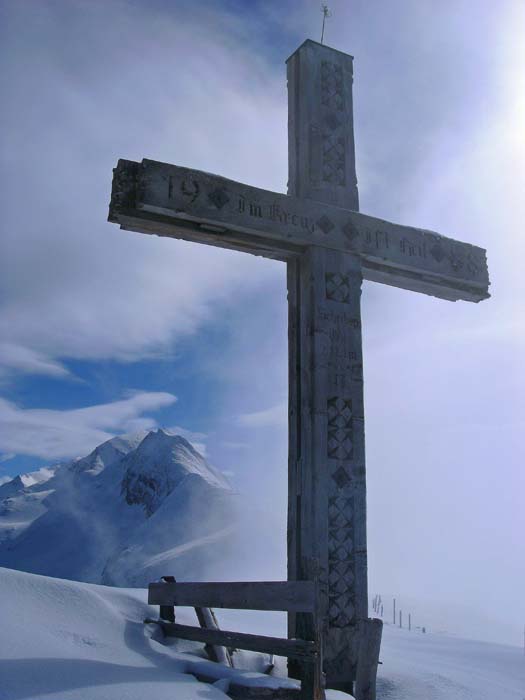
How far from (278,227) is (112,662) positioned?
4198 millimetres

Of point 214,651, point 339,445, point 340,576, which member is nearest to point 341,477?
point 339,445

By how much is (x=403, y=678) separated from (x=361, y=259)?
4184 mm

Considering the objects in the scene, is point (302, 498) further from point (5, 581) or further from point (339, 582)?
point (5, 581)

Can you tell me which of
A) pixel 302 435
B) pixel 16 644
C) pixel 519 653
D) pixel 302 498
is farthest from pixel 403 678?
pixel 519 653

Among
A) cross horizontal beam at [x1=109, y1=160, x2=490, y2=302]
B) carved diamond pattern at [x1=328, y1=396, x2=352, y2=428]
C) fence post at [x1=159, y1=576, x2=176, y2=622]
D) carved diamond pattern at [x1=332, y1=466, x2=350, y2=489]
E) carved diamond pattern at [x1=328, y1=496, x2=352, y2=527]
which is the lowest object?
fence post at [x1=159, y1=576, x2=176, y2=622]

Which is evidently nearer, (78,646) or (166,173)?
(78,646)

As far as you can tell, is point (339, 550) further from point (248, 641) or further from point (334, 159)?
point (334, 159)

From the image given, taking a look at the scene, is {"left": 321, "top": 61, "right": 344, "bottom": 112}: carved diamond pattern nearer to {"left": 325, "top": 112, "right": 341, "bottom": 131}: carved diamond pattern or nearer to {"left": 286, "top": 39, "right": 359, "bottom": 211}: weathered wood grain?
{"left": 286, "top": 39, "right": 359, "bottom": 211}: weathered wood grain

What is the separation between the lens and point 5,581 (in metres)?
6.07

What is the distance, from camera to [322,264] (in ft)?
23.6

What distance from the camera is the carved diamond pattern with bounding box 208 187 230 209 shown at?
6.90 metres

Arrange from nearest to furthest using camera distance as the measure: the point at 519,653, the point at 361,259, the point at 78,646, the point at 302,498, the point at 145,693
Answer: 1. the point at 145,693
2. the point at 78,646
3. the point at 302,498
4. the point at 361,259
5. the point at 519,653

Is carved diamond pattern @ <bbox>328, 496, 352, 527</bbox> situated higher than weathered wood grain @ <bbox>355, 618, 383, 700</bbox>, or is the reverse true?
carved diamond pattern @ <bbox>328, 496, 352, 527</bbox>

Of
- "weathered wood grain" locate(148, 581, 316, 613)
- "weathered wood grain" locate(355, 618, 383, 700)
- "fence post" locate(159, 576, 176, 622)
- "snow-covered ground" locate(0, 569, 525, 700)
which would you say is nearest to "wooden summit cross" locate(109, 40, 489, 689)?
"weathered wood grain" locate(148, 581, 316, 613)
